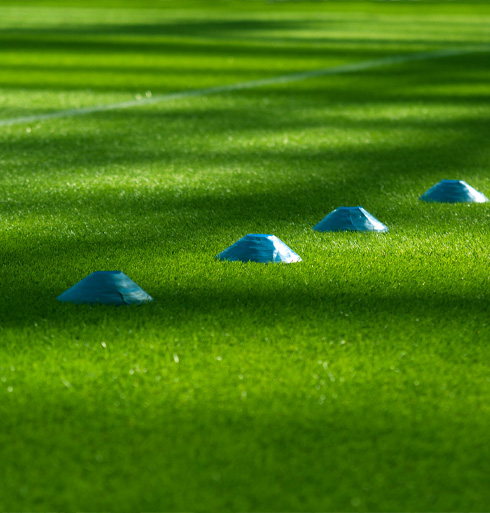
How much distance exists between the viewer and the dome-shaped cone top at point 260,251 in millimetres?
3080

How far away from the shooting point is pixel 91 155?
537 centimetres

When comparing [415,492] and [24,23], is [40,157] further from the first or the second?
[24,23]

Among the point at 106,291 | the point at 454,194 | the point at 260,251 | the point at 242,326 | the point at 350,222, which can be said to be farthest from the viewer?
the point at 454,194

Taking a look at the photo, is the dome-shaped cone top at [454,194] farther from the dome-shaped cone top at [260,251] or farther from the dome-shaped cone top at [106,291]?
the dome-shaped cone top at [106,291]

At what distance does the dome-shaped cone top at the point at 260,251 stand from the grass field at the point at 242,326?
54mm

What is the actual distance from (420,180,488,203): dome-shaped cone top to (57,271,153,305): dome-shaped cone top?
6.21 ft

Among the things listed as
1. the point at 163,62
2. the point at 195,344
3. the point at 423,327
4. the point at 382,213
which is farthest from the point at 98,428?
the point at 163,62

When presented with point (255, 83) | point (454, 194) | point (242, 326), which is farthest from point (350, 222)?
point (255, 83)

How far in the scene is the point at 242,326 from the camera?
246cm

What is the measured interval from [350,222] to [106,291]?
4.10 feet

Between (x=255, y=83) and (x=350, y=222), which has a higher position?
(x=255, y=83)

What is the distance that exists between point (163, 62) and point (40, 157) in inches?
267

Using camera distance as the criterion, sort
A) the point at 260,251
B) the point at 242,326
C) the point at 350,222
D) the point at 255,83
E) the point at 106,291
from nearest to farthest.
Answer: the point at 242,326 < the point at 106,291 < the point at 260,251 < the point at 350,222 < the point at 255,83

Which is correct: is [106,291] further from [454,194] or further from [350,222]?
[454,194]
